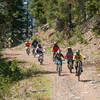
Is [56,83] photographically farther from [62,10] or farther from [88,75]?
[62,10]

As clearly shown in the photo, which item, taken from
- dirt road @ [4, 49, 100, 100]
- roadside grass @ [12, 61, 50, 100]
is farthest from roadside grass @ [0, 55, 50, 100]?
dirt road @ [4, 49, 100, 100]

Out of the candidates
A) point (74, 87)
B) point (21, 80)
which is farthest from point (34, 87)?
point (21, 80)

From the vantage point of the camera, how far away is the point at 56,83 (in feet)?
42.5

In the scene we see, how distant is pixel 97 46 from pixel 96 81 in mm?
11127

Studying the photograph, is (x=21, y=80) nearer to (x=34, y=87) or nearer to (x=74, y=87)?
(x=34, y=87)

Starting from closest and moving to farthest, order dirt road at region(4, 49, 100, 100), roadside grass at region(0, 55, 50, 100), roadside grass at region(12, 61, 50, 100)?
dirt road at region(4, 49, 100, 100)
roadside grass at region(12, 61, 50, 100)
roadside grass at region(0, 55, 50, 100)

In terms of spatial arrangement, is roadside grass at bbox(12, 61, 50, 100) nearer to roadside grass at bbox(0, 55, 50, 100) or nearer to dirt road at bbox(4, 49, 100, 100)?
roadside grass at bbox(0, 55, 50, 100)

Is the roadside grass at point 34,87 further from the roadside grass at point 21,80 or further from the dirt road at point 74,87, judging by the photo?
the dirt road at point 74,87

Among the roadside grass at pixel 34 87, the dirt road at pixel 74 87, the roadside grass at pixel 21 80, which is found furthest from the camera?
the roadside grass at pixel 21 80

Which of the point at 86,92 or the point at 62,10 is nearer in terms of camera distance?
the point at 86,92

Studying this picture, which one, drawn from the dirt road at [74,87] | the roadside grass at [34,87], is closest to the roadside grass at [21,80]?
the roadside grass at [34,87]

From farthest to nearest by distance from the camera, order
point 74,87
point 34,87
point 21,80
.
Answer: point 21,80 → point 34,87 → point 74,87

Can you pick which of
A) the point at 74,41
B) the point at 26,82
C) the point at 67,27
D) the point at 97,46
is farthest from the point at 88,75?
the point at 67,27

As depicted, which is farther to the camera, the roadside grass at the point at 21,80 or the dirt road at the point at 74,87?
the roadside grass at the point at 21,80
